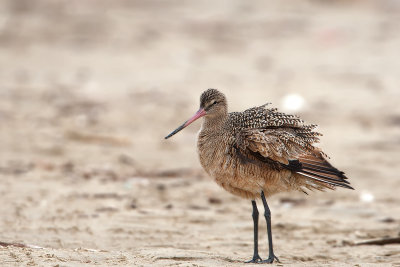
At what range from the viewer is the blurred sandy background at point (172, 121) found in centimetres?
682

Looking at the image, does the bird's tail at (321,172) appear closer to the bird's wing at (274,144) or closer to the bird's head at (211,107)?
the bird's wing at (274,144)

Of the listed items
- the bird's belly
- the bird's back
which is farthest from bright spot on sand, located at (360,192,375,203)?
the bird's belly

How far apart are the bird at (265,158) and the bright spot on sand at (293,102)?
533 centimetres

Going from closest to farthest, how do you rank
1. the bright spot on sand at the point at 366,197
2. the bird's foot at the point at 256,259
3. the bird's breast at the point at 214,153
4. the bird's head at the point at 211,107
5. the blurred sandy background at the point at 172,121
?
the bird's foot at the point at 256,259 → the bird's breast at the point at 214,153 → the bird's head at the point at 211,107 → the blurred sandy background at the point at 172,121 → the bright spot on sand at the point at 366,197

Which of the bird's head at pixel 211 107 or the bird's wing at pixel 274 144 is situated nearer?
the bird's wing at pixel 274 144

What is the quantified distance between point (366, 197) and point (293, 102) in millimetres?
3673

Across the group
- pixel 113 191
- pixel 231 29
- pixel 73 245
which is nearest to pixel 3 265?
pixel 73 245

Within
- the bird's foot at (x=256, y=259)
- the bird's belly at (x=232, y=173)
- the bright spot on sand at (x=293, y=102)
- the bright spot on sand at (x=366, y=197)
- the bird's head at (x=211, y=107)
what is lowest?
the bird's foot at (x=256, y=259)

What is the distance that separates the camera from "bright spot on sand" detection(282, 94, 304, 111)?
38.8ft

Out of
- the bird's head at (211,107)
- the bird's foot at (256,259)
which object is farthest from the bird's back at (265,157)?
the bird's foot at (256,259)

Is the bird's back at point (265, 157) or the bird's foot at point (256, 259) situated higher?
the bird's back at point (265, 157)

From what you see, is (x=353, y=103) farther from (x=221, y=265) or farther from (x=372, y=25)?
(x=221, y=265)

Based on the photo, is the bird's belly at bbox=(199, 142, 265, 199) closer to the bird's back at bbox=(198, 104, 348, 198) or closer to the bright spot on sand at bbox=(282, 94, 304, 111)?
the bird's back at bbox=(198, 104, 348, 198)

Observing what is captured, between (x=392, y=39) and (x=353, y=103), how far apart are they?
3.77 meters
